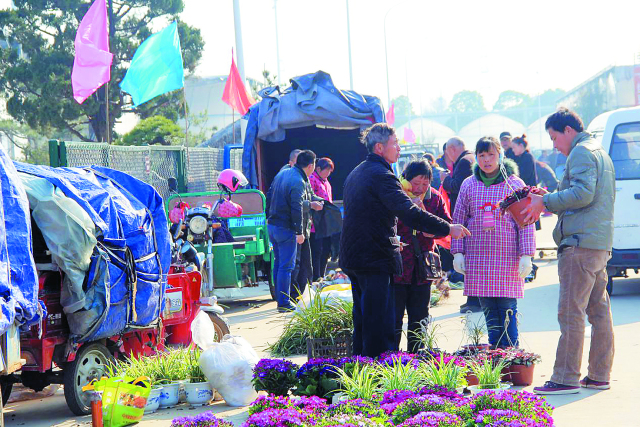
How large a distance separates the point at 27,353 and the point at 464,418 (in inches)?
133

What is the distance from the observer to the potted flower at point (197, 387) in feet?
23.5

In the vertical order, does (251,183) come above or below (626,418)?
above

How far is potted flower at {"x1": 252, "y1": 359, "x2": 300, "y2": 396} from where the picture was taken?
645 centimetres

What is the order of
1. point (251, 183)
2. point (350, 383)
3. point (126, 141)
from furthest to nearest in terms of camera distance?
1. point (126, 141)
2. point (251, 183)
3. point (350, 383)

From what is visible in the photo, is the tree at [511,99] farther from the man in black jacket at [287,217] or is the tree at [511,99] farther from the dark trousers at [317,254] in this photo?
the man in black jacket at [287,217]

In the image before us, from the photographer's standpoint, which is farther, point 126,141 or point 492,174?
point 126,141

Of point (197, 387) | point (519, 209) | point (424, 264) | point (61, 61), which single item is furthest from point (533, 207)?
point (61, 61)

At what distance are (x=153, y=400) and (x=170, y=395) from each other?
0.47 ft

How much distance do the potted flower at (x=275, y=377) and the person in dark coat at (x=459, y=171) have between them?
4.93 meters

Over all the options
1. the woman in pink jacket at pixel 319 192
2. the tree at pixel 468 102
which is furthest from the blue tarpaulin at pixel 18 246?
the tree at pixel 468 102

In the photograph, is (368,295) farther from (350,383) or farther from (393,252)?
(350,383)

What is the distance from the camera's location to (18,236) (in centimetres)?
599

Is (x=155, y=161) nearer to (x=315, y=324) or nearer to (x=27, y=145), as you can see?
(x=315, y=324)

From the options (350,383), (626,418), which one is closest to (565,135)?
(626,418)
